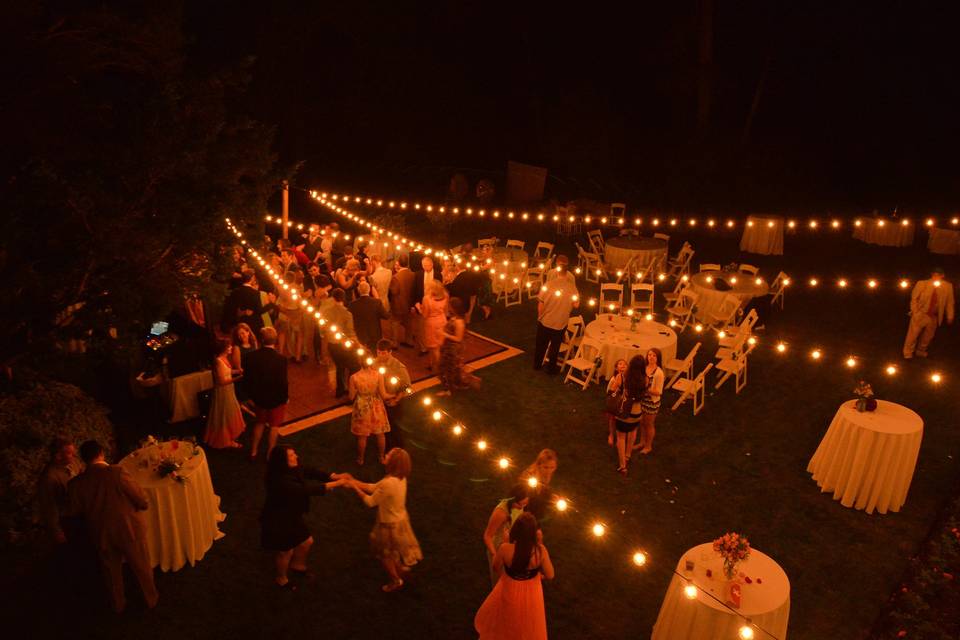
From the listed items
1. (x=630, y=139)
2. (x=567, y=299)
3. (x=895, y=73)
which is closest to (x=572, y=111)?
(x=630, y=139)

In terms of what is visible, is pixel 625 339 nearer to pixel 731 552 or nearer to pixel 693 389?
pixel 693 389

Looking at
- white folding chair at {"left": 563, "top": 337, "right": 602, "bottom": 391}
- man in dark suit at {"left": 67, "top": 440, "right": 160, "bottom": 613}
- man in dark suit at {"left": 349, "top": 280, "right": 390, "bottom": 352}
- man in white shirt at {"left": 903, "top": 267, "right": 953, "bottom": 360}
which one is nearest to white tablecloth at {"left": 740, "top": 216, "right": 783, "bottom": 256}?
man in white shirt at {"left": 903, "top": 267, "right": 953, "bottom": 360}

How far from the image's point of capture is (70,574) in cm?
520

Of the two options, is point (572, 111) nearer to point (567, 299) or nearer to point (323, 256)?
point (323, 256)

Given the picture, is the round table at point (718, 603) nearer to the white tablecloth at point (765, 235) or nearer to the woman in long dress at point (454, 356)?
the woman in long dress at point (454, 356)


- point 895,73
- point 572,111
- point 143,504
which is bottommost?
point 143,504

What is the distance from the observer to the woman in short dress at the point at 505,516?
14.5ft

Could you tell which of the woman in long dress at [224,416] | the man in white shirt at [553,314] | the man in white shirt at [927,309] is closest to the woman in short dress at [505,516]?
the woman in long dress at [224,416]

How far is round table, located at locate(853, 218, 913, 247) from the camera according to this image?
14.0 meters

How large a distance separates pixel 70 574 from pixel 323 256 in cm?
616

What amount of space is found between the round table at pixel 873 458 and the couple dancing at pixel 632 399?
161cm

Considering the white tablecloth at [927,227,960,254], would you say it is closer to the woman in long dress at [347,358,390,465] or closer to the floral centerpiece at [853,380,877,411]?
the floral centerpiece at [853,380,877,411]

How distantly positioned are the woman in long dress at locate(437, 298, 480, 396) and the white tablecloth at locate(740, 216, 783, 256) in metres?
8.26

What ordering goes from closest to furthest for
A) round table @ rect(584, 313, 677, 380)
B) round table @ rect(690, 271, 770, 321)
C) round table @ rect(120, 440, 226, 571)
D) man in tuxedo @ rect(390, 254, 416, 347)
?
1. round table @ rect(120, 440, 226, 571)
2. round table @ rect(584, 313, 677, 380)
3. man in tuxedo @ rect(390, 254, 416, 347)
4. round table @ rect(690, 271, 770, 321)
